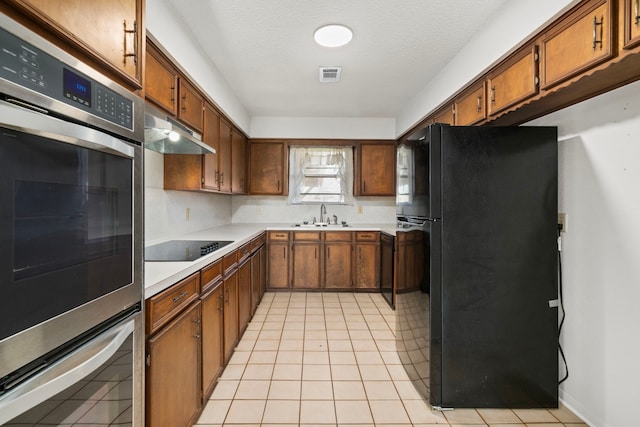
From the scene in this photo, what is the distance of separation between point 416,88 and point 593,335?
2.57 meters

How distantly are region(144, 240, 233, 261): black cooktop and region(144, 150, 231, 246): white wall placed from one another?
0.16 meters

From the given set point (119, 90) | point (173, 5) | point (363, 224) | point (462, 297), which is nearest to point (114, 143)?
point (119, 90)

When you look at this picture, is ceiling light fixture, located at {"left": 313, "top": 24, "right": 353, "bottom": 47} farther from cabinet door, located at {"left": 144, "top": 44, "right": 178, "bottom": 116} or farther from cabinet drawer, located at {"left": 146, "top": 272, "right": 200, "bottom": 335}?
cabinet drawer, located at {"left": 146, "top": 272, "right": 200, "bottom": 335}

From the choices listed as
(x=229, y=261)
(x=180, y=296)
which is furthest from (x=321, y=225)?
(x=180, y=296)

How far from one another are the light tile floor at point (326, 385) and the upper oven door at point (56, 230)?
125 centimetres

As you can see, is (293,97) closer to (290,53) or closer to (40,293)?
(290,53)

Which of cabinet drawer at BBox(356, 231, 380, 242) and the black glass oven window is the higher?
the black glass oven window

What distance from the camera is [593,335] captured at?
165 cm

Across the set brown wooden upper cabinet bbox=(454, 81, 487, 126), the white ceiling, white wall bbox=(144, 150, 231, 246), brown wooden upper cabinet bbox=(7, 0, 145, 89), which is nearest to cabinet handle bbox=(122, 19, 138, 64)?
brown wooden upper cabinet bbox=(7, 0, 145, 89)

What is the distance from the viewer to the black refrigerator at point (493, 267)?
174 cm

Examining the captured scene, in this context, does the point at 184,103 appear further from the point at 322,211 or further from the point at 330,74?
the point at 322,211

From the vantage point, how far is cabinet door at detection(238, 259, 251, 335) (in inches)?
99.4

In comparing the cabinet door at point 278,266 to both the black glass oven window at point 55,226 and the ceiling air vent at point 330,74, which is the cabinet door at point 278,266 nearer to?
the ceiling air vent at point 330,74

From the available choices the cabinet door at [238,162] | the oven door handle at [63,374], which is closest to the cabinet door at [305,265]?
the cabinet door at [238,162]
